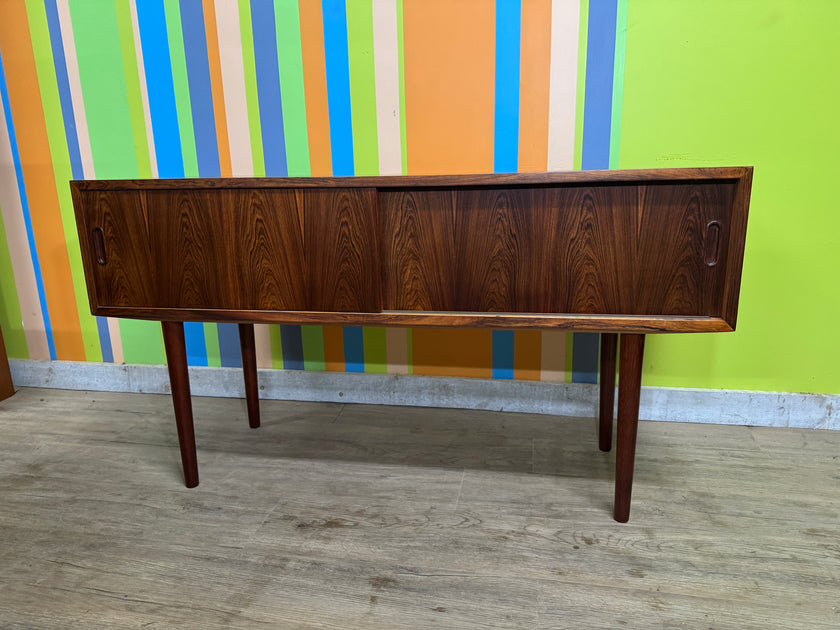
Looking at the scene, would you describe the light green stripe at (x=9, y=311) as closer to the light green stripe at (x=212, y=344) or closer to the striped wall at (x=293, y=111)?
the striped wall at (x=293, y=111)

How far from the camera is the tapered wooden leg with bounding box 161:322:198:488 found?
1.31 metres

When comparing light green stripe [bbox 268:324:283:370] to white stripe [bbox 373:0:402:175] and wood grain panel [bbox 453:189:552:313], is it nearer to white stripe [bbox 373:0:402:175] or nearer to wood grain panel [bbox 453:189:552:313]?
white stripe [bbox 373:0:402:175]

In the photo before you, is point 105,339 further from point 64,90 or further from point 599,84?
point 599,84

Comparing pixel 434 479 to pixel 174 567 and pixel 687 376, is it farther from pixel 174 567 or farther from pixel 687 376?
pixel 687 376

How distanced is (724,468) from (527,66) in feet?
4.34

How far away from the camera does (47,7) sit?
1.83 meters

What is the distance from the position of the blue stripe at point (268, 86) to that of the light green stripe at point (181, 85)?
27 cm

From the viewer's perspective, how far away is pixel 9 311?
214 centimetres

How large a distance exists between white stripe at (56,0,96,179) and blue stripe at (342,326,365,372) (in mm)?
1139

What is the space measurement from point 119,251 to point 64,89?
1119mm

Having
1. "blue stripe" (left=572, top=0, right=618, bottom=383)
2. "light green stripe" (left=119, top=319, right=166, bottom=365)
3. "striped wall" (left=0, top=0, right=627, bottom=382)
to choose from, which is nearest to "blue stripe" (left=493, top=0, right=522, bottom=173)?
"striped wall" (left=0, top=0, right=627, bottom=382)

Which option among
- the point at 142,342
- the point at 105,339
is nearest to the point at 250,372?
the point at 142,342

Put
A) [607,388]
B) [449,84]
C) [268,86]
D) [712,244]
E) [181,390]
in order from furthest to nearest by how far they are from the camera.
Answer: [268,86] → [449,84] → [607,388] → [181,390] → [712,244]

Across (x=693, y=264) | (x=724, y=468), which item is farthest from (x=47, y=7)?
(x=724, y=468)
